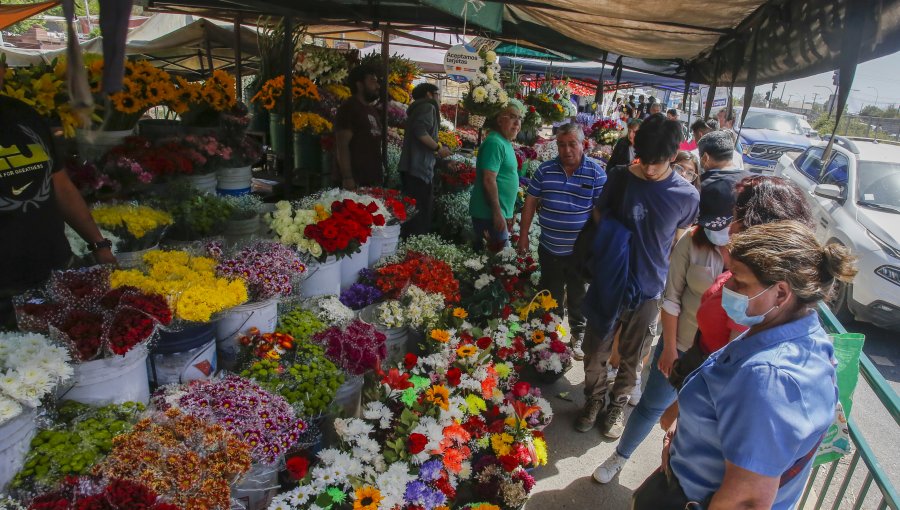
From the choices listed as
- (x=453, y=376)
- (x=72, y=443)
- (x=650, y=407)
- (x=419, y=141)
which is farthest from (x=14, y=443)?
Result: (x=419, y=141)

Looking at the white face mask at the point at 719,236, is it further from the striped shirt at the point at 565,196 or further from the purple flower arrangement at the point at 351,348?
the purple flower arrangement at the point at 351,348

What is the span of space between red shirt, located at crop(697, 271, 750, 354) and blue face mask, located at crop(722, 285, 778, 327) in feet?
1.91

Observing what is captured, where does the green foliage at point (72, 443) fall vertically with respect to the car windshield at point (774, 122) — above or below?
above

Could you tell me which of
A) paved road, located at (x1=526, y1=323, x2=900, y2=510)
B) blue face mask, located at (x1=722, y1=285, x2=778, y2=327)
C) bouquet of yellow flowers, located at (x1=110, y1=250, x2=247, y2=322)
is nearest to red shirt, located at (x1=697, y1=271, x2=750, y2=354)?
blue face mask, located at (x1=722, y1=285, x2=778, y2=327)

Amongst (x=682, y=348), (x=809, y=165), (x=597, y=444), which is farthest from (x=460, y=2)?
(x=809, y=165)

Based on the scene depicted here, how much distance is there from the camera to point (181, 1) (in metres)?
4.77

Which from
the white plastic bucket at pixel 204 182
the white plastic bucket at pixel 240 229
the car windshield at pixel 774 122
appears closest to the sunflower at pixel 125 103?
the white plastic bucket at pixel 204 182

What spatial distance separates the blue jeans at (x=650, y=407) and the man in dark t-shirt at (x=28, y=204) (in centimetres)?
289

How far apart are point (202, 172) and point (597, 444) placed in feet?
10.6

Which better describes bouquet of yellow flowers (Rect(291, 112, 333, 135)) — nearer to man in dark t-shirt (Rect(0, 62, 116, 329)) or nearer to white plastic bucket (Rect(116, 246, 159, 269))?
white plastic bucket (Rect(116, 246, 159, 269))

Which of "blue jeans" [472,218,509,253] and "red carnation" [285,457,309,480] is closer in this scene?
"red carnation" [285,457,309,480]

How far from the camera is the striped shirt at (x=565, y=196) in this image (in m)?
3.74

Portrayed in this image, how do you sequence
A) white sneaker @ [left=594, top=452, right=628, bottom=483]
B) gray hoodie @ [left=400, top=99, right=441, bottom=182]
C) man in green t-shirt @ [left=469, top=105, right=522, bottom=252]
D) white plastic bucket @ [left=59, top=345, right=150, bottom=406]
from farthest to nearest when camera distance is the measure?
gray hoodie @ [left=400, top=99, right=441, bottom=182]
man in green t-shirt @ [left=469, top=105, right=522, bottom=252]
white sneaker @ [left=594, top=452, right=628, bottom=483]
white plastic bucket @ [left=59, top=345, right=150, bottom=406]

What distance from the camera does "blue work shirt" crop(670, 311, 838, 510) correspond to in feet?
4.25
